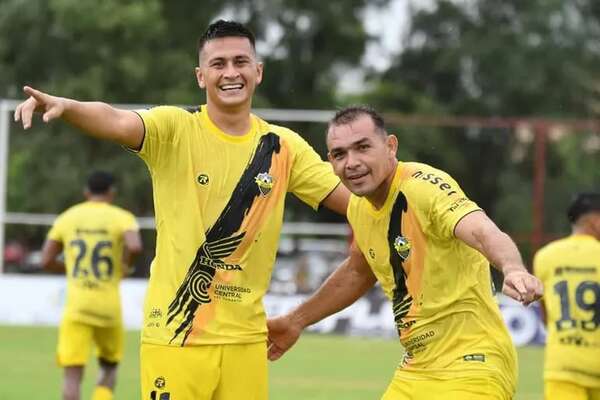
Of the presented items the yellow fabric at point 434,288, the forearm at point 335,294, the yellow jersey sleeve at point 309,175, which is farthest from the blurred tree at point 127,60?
the yellow fabric at point 434,288

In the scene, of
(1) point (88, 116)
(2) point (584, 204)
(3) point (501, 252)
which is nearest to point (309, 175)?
(1) point (88, 116)

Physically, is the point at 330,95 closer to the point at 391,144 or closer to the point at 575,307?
the point at 575,307

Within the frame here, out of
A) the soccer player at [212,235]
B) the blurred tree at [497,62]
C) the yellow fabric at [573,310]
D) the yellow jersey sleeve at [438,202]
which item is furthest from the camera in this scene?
the blurred tree at [497,62]

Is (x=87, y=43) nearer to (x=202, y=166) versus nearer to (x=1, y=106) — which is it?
(x=1, y=106)

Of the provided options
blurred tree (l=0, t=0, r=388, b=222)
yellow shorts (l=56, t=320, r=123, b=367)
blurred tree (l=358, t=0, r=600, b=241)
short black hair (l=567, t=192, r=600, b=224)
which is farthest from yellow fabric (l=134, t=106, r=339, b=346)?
blurred tree (l=358, t=0, r=600, b=241)

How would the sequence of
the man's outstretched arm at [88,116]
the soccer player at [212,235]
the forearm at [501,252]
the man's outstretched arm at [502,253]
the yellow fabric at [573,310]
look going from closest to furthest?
the man's outstretched arm at [502,253] < the forearm at [501,252] < the man's outstretched arm at [88,116] < the soccer player at [212,235] < the yellow fabric at [573,310]

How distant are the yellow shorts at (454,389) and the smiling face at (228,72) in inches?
62.6

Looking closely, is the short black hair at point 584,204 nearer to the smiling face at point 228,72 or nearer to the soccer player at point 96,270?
the smiling face at point 228,72

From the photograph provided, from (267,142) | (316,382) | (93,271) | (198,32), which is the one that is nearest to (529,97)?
(198,32)

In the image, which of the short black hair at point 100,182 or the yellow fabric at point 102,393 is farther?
the short black hair at point 100,182

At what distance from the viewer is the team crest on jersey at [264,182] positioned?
22.1ft

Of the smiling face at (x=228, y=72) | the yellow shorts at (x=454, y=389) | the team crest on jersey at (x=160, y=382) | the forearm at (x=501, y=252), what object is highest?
the smiling face at (x=228, y=72)

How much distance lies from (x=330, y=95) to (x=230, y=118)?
119 feet

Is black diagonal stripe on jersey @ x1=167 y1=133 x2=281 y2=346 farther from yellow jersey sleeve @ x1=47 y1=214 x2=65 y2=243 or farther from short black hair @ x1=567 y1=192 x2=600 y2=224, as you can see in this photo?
yellow jersey sleeve @ x1=47 y1=214 x2=65 y2=243
